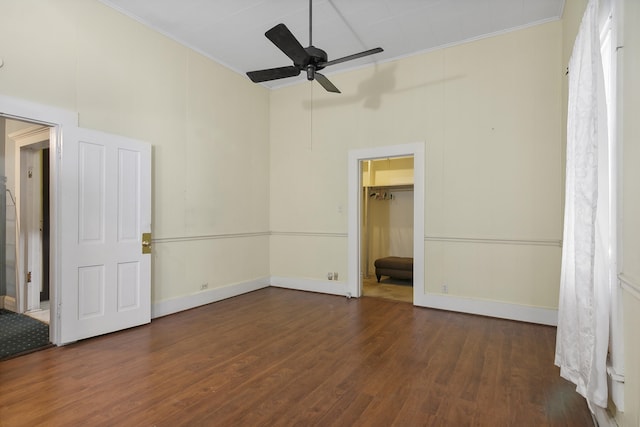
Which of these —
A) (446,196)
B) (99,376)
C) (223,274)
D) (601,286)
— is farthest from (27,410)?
(446,196)

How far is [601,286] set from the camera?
197 centimetres

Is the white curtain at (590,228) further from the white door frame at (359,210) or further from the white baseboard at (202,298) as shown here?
the white baseboard at (202,298)

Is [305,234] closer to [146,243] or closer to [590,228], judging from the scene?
[146,243]

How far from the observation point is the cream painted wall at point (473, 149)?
3.84 m

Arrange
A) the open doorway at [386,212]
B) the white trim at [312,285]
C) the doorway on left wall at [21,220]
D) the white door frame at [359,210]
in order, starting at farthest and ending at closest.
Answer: the open doorway at [386,212], the white trim at [312,285], the white door frame at [359,210], the doorway on left wall at [21,220]

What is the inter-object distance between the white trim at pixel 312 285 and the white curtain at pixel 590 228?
3233 mm

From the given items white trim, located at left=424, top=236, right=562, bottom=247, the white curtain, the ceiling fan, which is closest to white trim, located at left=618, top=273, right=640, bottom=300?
the white curtain

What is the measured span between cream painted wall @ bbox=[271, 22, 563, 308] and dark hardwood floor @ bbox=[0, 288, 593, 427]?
0.73m

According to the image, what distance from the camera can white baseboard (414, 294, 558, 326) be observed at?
12.5ft

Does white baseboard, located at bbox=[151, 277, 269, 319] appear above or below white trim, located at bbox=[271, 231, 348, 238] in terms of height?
below

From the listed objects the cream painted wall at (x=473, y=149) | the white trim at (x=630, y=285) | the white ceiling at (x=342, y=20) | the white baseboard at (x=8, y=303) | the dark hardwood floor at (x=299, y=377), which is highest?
the white ceiling at (x=342, y=20)

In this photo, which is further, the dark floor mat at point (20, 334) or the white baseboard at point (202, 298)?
the white baseboard at point (202, 298)

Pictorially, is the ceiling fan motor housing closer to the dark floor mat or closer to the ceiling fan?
the ceiling fan

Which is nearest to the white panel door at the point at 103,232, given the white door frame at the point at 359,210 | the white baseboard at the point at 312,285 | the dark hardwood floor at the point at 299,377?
the dark hardwood floor at the point at 299,377
